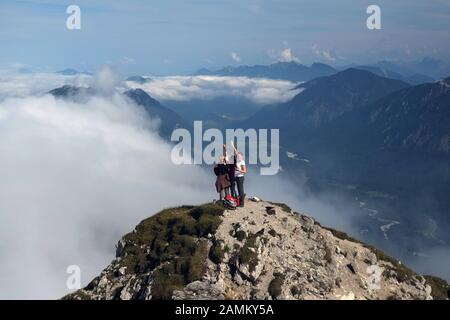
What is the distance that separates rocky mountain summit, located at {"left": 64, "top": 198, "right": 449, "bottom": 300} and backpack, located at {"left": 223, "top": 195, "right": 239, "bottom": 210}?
31.2 inches

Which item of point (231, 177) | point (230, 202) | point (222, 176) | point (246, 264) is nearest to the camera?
point (246, 264)

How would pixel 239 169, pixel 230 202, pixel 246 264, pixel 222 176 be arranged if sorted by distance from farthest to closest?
1. pixel 230 202
2. pixel 222 176
3. pixel 239 169
4. pixel 246 264

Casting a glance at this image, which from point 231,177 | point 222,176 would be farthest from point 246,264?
point 222,176

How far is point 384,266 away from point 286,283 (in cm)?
1194

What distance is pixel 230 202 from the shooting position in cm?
4800

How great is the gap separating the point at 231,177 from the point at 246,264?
927cm

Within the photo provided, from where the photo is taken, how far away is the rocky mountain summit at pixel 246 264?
39.1m

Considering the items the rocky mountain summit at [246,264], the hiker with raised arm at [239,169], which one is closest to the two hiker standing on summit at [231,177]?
the hiker with raised arm at [239,169]

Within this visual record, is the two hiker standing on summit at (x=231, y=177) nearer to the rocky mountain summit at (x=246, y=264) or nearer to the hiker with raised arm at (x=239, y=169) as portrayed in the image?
the hiker with raised arm at (x=239, y=169)

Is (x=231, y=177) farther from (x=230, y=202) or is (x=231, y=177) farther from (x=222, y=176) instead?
(x=230, y=202)
